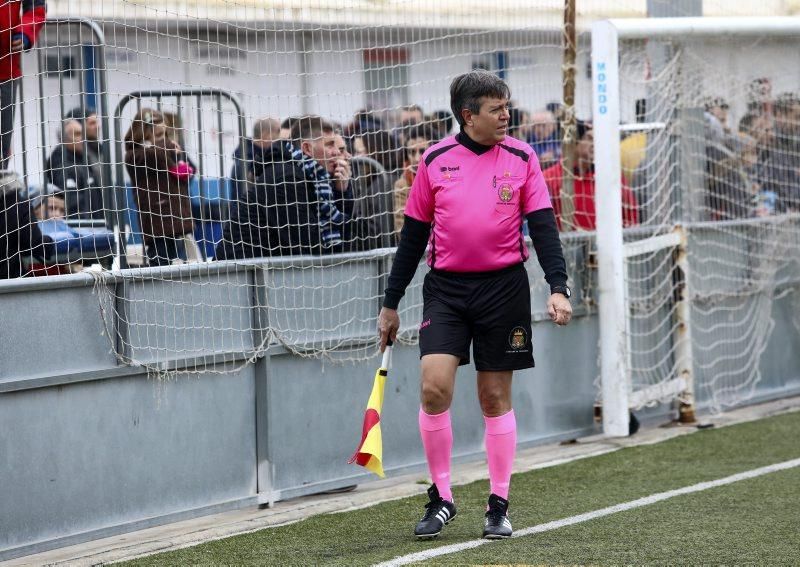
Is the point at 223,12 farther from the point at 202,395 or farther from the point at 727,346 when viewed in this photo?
the point at 727,346

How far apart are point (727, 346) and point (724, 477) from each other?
283cm

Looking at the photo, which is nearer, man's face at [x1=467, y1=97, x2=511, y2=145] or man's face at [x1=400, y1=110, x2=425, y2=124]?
man's face at [x1=467, y1=97, x2=511, y2=145]

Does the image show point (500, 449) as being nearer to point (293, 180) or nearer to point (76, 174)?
point (293, 180)

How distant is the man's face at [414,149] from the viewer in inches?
319

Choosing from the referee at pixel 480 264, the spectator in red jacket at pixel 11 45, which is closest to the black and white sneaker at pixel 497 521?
the referee at pixel 480 264

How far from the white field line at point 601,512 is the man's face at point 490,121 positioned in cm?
164

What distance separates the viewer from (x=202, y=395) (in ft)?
22.5

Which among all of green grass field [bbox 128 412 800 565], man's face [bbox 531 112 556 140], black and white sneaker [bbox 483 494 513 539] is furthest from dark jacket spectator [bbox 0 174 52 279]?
man's face [bbox 531 112 556 140]

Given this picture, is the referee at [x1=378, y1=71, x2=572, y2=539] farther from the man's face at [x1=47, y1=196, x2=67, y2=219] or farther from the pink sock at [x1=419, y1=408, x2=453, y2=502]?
the man's face at [x1=47, y1=196, x2=67, y2=219]

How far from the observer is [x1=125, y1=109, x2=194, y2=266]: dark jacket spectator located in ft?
22.0

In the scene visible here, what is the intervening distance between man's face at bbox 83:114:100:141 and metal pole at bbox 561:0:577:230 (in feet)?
11.7

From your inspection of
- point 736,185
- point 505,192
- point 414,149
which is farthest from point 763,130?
point 505,192

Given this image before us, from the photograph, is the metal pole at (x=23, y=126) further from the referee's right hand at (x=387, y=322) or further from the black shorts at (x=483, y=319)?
the black shorts at (x=483, y=319)

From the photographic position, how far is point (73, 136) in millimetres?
6410
